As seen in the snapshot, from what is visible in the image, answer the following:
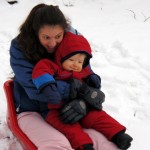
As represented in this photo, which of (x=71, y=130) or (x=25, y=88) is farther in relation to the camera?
(x=25, y=88)

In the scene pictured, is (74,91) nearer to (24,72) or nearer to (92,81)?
(92,81)

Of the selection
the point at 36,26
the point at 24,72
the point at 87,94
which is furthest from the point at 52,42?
the point at 87,94

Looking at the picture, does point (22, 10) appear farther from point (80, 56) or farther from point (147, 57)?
point (80, 56)

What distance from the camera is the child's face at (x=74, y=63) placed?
2.34m

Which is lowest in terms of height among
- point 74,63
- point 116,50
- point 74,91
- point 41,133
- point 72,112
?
point 116,50

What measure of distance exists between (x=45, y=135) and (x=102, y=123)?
0.39 m

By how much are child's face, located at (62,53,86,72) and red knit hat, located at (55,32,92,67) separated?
24 millimetres

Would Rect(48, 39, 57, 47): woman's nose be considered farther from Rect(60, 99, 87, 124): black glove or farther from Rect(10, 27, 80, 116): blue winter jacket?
Rect(60, 99, 87, 124): black glove

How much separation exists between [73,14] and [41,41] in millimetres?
2756

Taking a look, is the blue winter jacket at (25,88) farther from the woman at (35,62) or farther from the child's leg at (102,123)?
the child's leg at (102,123)

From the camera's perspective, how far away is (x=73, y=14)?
5.04 meters

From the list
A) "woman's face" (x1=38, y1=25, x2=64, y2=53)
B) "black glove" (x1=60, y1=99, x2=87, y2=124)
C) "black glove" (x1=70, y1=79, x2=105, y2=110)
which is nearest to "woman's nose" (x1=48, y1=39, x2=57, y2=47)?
"woman's face" (x1=38, y1=25, x2=64, y2=53)

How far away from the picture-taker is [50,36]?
91.0 inches

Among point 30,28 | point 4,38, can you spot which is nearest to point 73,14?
point 4,38
